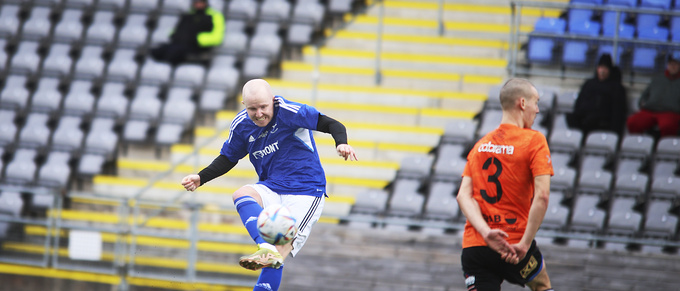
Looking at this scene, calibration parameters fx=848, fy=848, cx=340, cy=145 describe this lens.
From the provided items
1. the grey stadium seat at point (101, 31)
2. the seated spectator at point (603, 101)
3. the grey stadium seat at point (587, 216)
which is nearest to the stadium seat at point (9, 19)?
the grey stadium seat at point (101, 31)

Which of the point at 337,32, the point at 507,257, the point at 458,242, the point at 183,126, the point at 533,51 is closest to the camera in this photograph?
the point at 507,257

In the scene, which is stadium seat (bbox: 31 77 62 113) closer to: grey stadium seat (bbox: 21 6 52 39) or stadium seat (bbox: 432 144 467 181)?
grey stadium seat (bbox: 21 6 52 39)

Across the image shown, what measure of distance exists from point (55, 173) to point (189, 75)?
2.50m

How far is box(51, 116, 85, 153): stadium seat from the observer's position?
12.7 meters

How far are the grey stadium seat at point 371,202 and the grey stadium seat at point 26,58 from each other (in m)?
6.42

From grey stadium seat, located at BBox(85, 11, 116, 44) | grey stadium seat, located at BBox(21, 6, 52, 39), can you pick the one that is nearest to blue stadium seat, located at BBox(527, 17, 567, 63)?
grey stadium seat, located at BBox(85, 11, 116, 44)

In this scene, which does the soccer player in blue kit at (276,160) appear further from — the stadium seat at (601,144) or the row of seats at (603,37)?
the row of seats at (603,37)

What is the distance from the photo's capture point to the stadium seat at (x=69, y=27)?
14.3m

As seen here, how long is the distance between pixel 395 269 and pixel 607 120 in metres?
3.46

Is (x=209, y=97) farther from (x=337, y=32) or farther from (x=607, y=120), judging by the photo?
(x=607, y=120)

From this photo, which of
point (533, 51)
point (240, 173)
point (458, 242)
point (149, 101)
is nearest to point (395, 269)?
point (458, 242)

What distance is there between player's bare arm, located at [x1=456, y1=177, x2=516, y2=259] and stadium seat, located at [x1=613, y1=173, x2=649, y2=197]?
16.7 ft

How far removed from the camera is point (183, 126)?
12.8 metres

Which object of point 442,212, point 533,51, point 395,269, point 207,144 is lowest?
point 395,269
